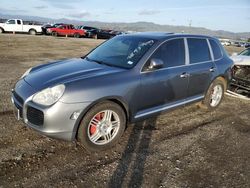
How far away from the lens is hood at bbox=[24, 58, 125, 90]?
13.3ft

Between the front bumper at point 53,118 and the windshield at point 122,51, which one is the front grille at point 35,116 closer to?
the front bumper at point 53,118

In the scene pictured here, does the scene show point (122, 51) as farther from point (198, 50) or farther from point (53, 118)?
point (53, 118)

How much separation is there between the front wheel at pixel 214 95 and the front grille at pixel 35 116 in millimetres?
3902

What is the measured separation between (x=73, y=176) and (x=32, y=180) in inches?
20.1

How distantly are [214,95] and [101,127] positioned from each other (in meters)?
3.46

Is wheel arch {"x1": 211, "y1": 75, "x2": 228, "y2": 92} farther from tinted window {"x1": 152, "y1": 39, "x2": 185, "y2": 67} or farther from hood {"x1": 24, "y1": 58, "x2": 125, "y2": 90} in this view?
hood {"x1": 24, "y1": 58, "x2": 125, "y2": 90}

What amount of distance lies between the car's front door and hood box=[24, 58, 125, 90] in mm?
597

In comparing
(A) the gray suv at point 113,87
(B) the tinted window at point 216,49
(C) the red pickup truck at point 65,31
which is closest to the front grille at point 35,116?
(A) the gray suv at point 113,87

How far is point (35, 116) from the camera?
381 centimetres

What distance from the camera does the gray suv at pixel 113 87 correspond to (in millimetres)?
3795

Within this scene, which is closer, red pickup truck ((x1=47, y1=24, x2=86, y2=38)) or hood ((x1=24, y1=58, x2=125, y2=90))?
hood ((x1=24, y1=58, x2=125, y2=90))

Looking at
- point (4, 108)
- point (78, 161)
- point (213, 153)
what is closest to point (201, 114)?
point (213, 153)

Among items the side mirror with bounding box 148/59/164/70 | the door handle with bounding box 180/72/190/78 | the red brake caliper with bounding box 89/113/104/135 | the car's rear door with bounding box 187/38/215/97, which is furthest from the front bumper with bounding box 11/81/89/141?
the car's rear door with bounding box 187/38/215/97

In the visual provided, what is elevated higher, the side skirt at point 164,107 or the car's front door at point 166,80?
the car's front door at point 166,80
